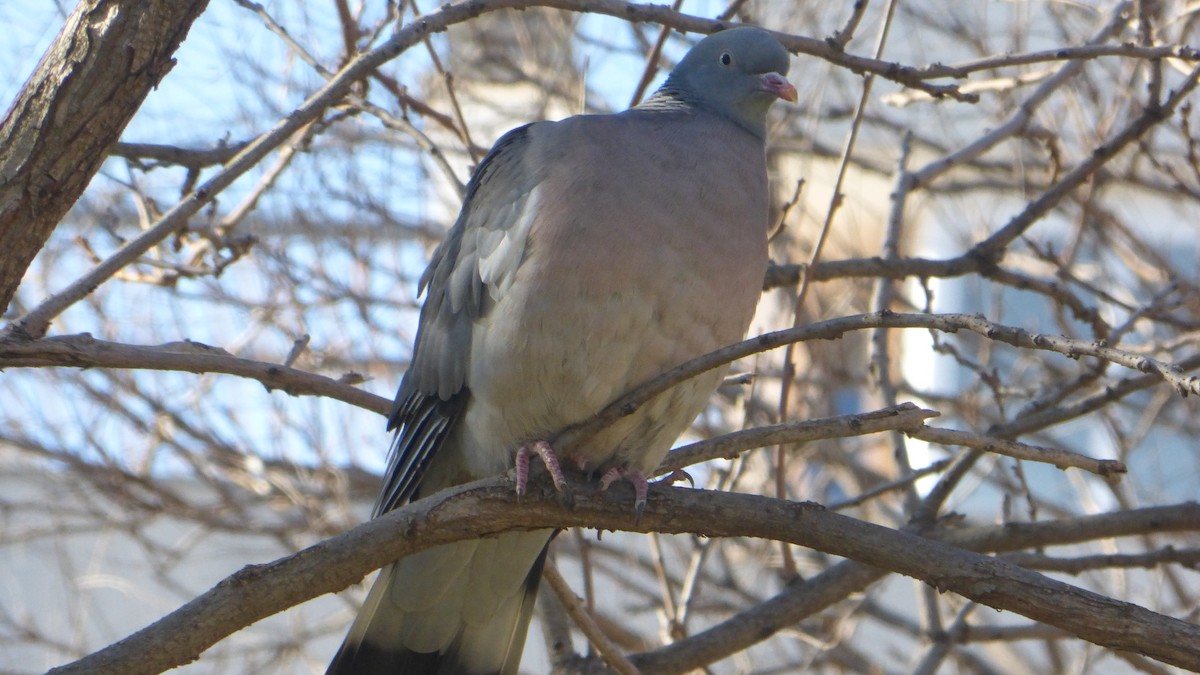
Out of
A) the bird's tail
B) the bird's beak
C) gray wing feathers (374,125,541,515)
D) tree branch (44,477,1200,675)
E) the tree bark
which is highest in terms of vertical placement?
the bird's beak

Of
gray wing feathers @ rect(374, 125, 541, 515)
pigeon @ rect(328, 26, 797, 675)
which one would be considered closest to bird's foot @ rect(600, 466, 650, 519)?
pigeon @ rect(328, 26, 797, 675)

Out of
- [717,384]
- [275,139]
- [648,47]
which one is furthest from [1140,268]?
[275,139]

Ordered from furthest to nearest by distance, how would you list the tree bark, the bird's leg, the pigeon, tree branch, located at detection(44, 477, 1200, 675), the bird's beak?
the bird's beak, the pigeon, the bird's leg, the tree bark, tree branch, located at detection(44, 477, 1200, 675)

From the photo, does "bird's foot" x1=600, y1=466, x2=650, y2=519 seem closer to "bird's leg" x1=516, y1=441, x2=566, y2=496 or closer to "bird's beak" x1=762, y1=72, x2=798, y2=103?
"bird's leg" x1=516, y1=441, x2=566, y2=496

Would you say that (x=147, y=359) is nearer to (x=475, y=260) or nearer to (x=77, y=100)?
(x=77, y=100)

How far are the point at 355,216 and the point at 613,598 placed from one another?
2977 millimetres

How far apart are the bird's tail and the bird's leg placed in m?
0.39

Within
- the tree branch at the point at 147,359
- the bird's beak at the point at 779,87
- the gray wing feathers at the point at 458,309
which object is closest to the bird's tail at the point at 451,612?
the gray wing feathers at the point at 458,309

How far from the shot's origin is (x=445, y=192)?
6895mm

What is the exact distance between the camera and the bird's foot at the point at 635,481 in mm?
2781

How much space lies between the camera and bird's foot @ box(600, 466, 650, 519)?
278 cm

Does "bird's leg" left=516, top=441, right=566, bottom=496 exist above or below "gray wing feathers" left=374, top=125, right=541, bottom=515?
below

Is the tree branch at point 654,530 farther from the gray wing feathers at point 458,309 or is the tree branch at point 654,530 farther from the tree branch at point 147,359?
the gray wing feathers at point 458,309

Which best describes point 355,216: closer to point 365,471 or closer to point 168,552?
point 365,471
